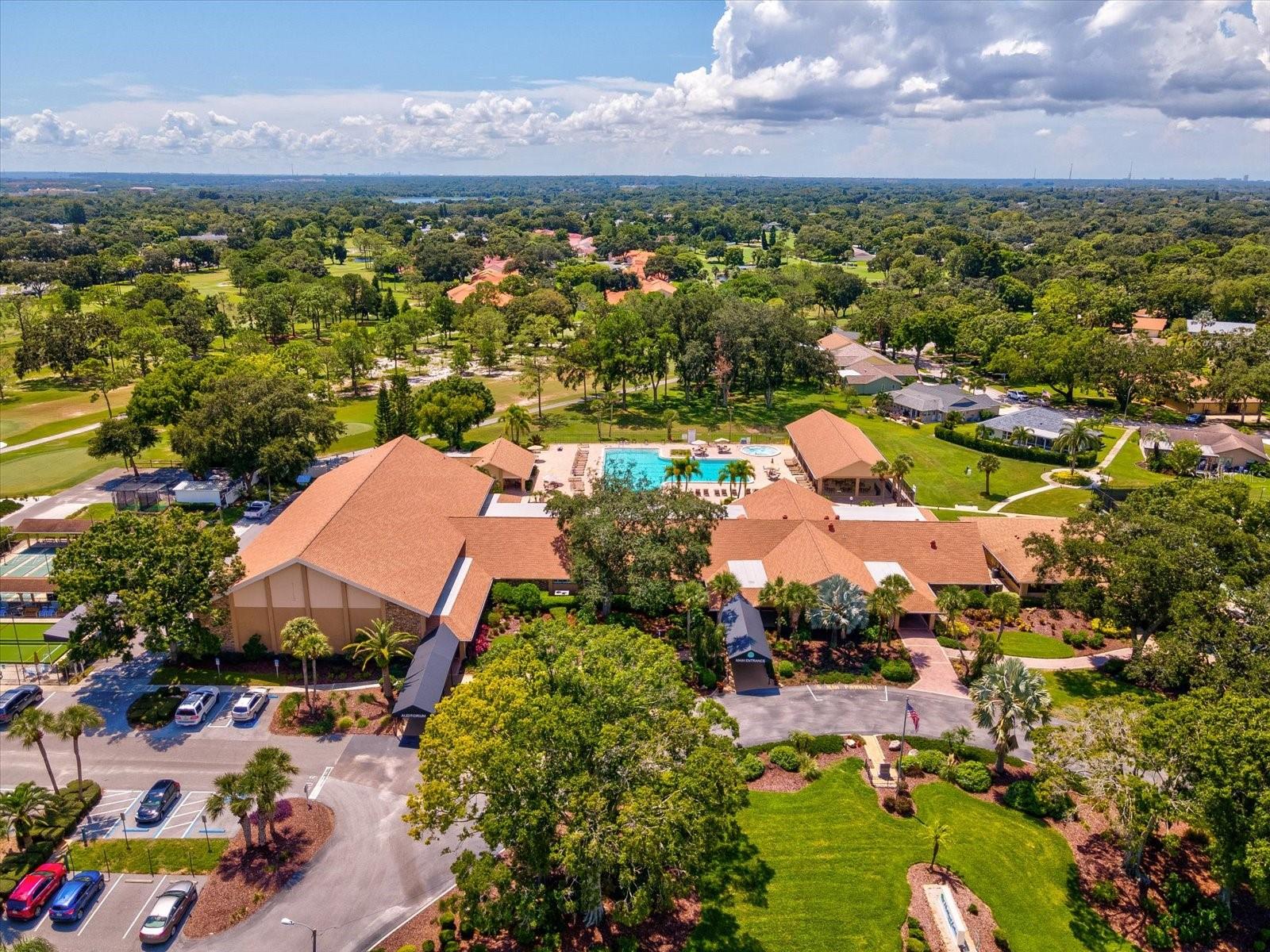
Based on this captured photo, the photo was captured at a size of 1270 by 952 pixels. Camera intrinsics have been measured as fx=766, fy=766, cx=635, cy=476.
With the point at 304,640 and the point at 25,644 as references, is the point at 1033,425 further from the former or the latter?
the point at 25,644

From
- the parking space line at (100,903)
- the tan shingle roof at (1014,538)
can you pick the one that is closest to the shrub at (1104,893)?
the tan shingle roof at (1014,538)

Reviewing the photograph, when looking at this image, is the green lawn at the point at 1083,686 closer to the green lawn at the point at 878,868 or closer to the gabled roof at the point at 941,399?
the green lawn at the point at 878,868

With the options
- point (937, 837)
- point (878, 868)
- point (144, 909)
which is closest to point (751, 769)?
point (878, 868)

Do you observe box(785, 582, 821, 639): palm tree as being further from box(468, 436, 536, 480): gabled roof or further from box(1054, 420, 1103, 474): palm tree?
box(1054, 420, 1103, 474): palm tree

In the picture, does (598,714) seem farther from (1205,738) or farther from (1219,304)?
(1219,304)

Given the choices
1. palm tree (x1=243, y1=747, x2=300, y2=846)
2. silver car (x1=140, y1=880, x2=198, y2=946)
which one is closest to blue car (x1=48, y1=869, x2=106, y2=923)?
silver car (x1=140, y1=880, x2=198, y2=946)
